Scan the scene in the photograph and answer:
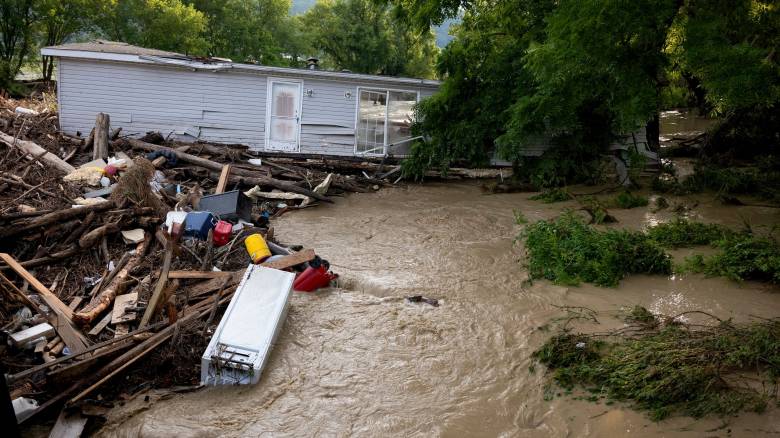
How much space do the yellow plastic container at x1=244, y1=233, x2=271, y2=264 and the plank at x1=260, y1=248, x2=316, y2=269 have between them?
0.99ft

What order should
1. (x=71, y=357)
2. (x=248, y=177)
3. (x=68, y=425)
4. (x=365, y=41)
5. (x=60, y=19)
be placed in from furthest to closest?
(x=365, y=41)
(x=60, y=19)
(x=248, y=177)
(x=71, y=357)
(x=68, y=425)

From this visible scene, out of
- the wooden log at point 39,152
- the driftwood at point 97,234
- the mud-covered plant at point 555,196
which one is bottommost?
the driftwood at point 97,234

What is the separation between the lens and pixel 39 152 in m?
13.3

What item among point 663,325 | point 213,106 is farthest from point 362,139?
point 663,325

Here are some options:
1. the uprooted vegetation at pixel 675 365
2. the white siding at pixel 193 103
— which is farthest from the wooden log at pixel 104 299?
the white siding at pixel 193 103

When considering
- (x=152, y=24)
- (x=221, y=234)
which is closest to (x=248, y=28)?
(x=152, y=24)

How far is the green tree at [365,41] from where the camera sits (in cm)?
4122

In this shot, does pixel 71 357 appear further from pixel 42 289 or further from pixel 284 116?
pixel 284 116

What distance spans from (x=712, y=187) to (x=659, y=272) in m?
A: 7.06

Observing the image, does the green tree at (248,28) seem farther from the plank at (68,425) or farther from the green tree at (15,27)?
the plank at (68,425)

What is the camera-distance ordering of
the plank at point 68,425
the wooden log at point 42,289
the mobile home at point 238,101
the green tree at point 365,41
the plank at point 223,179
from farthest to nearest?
the green tree at point 365,41, the mobile home at point 238,101, the plank at point 223,179, the wooden log at point 42,289, the plank at point 68,425

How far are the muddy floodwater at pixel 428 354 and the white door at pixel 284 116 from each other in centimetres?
647

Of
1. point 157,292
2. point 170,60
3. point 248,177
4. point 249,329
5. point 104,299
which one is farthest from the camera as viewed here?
point 170,60

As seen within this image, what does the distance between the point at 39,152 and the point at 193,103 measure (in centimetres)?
509
